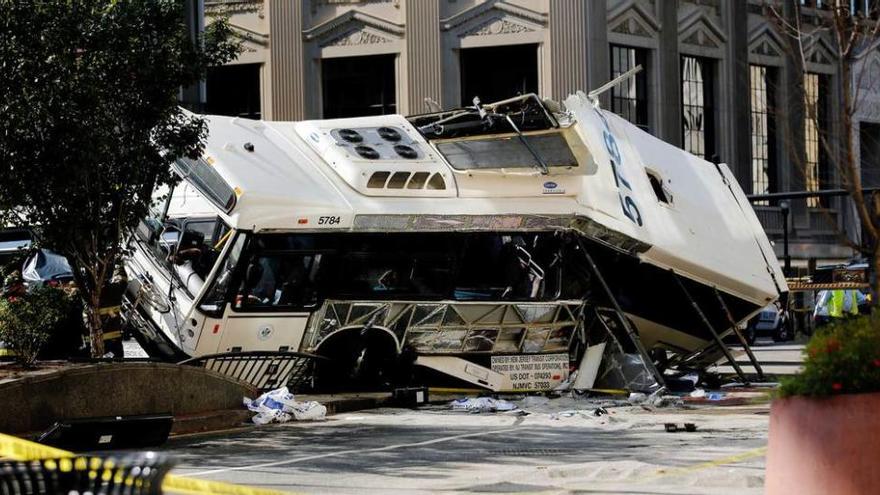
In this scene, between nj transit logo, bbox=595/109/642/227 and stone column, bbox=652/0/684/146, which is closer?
nj transit logo, bbox=595/109/642/227

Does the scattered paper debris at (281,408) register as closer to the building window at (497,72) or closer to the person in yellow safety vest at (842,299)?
the person in yellow safety vest at (842,299)

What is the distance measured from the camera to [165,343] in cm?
1934

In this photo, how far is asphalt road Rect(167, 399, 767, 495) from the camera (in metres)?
11.7

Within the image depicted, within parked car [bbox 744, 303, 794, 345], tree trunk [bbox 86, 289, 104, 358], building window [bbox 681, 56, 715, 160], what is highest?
Answer: building window [bbox 681, 56, 715, 160]

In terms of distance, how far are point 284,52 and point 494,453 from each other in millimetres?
33492

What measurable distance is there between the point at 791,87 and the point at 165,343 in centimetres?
3528

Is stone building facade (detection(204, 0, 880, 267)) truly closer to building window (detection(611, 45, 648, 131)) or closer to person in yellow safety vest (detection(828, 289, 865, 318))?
building window (detection(611, 45, 648, 131))

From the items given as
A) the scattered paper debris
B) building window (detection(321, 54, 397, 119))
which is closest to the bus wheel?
the scattered paper debris

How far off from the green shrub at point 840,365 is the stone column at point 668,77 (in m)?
39.5

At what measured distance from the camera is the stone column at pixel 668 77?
47.5m

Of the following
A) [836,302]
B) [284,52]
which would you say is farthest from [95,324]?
[284,52]

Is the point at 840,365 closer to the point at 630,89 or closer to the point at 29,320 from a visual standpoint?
the point at 29,320

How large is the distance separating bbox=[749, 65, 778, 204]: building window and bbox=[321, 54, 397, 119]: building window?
42.3 feet

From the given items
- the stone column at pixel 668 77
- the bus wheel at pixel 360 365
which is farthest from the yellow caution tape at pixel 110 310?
the stone column at pixel 668 77
